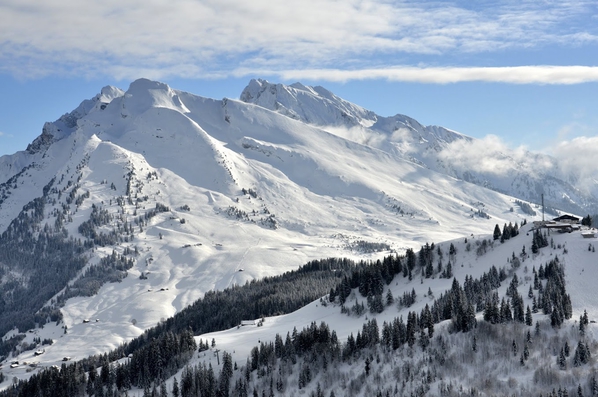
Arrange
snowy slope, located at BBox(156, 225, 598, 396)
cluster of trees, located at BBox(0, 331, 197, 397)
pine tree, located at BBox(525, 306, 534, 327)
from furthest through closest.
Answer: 1. cluster of trees, located at BBox(0, 331, 197, 397)
2. pine tree, located at BBox(525, 306, 534, 327)
3. snowy slope, located at BBox(156, 225, 598, 396)

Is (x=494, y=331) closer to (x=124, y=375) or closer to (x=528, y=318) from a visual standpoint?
(x=528, y=318)

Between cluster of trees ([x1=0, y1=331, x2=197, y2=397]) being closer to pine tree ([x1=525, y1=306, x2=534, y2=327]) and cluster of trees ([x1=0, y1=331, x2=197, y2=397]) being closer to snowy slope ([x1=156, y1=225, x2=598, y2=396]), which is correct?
snowy slope ([x1=156, y1=225, x2=598, y2=396])

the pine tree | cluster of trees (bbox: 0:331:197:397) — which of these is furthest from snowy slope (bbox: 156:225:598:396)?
cluster of trees (bbox: 0:331:197:397)

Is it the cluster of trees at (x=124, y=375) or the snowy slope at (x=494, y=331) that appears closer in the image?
the snowy slope at (x=494, y=331)

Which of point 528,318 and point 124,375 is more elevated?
point 528,318

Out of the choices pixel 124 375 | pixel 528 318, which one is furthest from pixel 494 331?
pixel 124 375

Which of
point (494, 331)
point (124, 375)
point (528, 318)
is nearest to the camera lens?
point (528, 318)

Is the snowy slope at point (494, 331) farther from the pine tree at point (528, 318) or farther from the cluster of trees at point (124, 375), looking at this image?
the cluster of trees at point (124, 375)

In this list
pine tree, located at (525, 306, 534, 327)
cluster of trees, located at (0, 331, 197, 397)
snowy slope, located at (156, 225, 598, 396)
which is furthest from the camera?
cluster of trees, located at (0, 331, 197, 397)

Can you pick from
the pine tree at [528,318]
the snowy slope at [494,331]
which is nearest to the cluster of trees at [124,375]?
the snowy slope at [494,331]

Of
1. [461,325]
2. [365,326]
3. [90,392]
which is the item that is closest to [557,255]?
[461,325]

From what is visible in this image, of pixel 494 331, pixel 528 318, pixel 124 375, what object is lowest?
pixel 124 375

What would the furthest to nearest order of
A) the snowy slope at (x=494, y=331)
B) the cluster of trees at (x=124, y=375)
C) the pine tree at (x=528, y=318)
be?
the cluster of trees at (x=124, y=375), the pine tree at (x=528, y=318), the snowy slope at (x=494, y=331)

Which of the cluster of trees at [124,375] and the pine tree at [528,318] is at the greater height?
the pine tree at [528,318]
